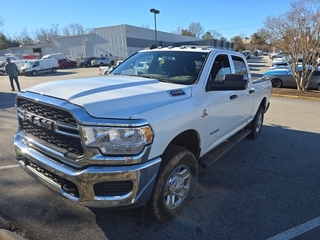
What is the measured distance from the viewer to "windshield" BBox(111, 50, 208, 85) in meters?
3.19

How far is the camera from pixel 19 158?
9.06 ft

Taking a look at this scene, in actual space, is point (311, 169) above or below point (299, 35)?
below

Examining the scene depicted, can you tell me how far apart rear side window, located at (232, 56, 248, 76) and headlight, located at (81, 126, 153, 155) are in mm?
2796

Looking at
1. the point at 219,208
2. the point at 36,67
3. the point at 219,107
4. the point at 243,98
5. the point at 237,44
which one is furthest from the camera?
the point at 237,44

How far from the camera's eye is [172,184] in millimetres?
2615

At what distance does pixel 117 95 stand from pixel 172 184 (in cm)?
115

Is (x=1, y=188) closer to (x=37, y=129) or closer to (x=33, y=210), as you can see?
(x=33, y=210)

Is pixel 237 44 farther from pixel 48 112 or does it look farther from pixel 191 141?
pixel 48 112

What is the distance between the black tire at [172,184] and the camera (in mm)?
2365

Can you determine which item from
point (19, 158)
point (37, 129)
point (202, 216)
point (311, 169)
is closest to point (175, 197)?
point (202, 216)

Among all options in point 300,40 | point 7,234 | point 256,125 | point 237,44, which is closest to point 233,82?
point 7,234

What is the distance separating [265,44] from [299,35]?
362 centimetres

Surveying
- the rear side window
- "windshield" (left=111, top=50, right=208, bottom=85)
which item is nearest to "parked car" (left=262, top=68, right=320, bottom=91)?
the rear side window

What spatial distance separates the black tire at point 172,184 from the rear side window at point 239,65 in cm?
224
